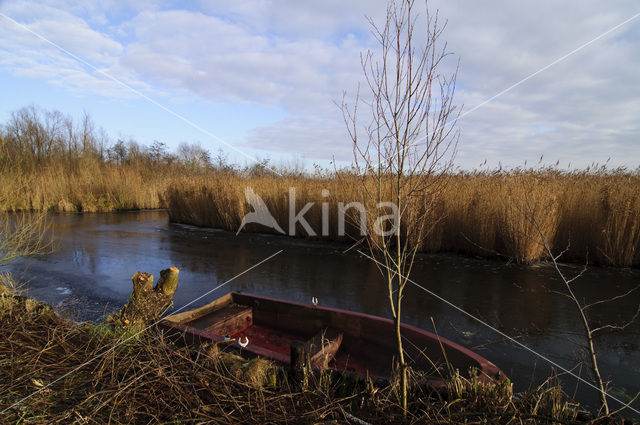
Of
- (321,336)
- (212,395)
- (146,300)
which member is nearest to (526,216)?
(321,336)

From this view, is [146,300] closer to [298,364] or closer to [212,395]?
[212,395]

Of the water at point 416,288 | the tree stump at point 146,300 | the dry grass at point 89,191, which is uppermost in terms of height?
the dry grass at point 89,191

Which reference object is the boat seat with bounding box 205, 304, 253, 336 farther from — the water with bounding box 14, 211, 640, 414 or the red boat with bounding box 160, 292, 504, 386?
the water with bounding box 14, 211, 640, 414

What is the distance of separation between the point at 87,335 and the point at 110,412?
4.71 feet

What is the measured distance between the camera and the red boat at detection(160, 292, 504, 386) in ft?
8.15

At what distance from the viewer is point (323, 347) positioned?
2559 mm

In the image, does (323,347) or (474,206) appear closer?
(323,347)

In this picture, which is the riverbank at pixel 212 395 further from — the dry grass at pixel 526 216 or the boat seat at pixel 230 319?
the dry grass at pixel 526 216

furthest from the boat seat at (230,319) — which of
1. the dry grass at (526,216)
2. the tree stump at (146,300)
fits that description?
the dry grass at (526,216)

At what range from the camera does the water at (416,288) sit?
346cm

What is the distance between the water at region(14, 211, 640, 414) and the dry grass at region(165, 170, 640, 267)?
47 centimetres

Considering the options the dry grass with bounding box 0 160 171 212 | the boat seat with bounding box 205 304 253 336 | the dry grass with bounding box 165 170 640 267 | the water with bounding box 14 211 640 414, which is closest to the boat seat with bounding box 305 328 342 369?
the boat seat with bounding box 205 304 253 336

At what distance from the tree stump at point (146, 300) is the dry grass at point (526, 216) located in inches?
107

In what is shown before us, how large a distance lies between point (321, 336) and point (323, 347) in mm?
539
